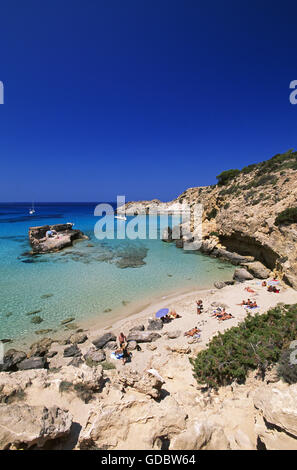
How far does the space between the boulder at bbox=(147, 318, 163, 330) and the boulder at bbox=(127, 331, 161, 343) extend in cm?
62

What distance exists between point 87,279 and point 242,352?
47.6 feet

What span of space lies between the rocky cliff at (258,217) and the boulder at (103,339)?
11984 mm

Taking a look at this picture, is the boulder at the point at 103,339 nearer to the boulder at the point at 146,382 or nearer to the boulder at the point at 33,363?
the boulder at the point at 33,363

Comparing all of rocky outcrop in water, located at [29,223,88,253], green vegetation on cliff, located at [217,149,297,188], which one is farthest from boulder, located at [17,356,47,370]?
green vegetation on cliff, located at [217,149,297,188]

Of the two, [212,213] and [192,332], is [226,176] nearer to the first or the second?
[212,213]

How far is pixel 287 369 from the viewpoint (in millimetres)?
5090

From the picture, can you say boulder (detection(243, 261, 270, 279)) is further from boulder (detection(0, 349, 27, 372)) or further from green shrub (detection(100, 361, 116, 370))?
boulder (detection(0, 349, 27, 372))

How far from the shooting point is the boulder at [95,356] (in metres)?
8.51

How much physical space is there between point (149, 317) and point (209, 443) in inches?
336

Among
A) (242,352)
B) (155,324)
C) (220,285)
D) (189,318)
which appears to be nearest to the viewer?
(242,352)

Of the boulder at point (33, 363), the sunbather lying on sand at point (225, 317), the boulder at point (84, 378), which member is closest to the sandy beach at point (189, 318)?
the sunbather lying on sand at point (225, 317)

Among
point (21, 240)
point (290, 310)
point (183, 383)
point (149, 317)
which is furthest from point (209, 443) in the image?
point (21, 240)

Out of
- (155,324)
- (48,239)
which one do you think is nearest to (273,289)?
(155,324)

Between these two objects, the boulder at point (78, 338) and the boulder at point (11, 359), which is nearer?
the boulder at point (11, 359)
